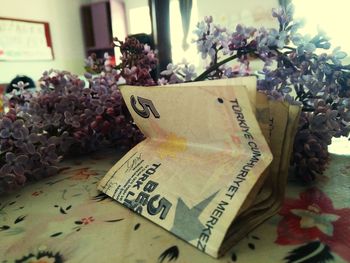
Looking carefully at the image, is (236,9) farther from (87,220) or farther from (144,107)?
(87,220)

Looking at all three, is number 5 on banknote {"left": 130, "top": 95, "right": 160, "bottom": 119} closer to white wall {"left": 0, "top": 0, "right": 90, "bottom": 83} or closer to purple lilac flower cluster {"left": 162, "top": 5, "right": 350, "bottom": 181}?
purple lilac flower cluster {"left": 162, "top": 5, "right": 350, "bottom": 181}

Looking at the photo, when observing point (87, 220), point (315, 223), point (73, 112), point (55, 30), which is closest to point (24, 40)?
point (55, 30)

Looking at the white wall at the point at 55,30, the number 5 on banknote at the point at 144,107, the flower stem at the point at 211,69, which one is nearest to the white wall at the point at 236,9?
the white wall at the point at 55,30

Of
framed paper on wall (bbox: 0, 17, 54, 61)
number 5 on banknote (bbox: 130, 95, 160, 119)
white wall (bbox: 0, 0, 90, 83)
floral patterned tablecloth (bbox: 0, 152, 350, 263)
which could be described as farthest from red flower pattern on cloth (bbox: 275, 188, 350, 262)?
framed paper on wall (bbox: 0, 17, 54, 61)

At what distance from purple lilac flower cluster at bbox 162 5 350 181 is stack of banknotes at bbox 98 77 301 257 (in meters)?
0.10

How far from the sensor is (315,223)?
0.32 meters

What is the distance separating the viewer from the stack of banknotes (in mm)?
292

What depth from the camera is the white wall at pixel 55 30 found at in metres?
3.72

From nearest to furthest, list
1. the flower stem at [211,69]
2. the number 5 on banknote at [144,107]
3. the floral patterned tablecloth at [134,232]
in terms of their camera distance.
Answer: the floral patterned tablecloth at [134,232], the number 5 on banknote at [144,107], the flower stem at [211,69]

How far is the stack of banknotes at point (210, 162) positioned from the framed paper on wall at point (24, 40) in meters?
3.94

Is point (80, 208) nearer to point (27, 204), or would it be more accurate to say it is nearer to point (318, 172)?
point (27, 204)

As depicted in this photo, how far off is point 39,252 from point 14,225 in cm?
8

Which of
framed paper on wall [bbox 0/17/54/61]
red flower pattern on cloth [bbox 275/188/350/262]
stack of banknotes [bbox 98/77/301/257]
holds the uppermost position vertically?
framed paper on wall [bbox 0/17/54/61]

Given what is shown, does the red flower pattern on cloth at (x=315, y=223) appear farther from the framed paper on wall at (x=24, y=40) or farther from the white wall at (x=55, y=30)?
the framed paper on wall at (x=24, y=40)
